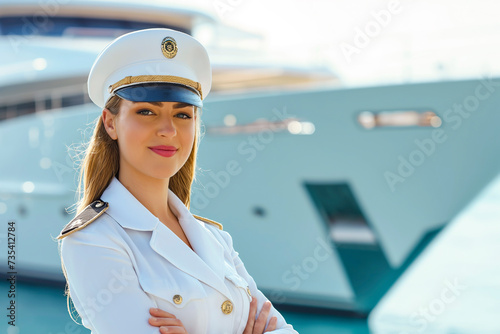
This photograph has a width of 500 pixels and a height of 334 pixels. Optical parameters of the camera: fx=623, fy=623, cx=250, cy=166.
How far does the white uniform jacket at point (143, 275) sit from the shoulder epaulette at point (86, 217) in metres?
0.01

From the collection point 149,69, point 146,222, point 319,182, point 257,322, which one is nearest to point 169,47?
point 149,69

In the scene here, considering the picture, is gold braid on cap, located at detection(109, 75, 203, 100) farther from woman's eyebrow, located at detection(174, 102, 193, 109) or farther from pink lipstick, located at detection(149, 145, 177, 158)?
pink lipstick, located at detection(149, 145, 177, 158)

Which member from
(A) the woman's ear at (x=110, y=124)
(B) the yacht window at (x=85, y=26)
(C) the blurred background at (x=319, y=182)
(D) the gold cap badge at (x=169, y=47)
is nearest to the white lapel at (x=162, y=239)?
(A) the woman's ear at (x=110, y=124)

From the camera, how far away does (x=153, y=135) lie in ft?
4.63

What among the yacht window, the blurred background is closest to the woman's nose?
the blurred background

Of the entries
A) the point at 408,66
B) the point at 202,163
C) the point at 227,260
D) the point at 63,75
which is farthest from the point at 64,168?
the point at 227,260

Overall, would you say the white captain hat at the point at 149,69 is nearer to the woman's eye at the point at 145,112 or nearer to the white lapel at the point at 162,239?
the woman's eye at the point at 145,112

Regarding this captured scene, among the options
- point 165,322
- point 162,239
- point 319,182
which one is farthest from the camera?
point 319,182

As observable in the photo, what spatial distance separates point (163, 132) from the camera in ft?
4.60

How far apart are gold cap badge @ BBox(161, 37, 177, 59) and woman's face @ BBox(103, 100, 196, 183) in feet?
0.45

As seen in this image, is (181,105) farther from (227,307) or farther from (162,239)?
(227,307)

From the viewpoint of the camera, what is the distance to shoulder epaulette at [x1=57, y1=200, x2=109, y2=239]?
133 centimetres

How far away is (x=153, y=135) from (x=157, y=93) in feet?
0.32

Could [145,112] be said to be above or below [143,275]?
above
